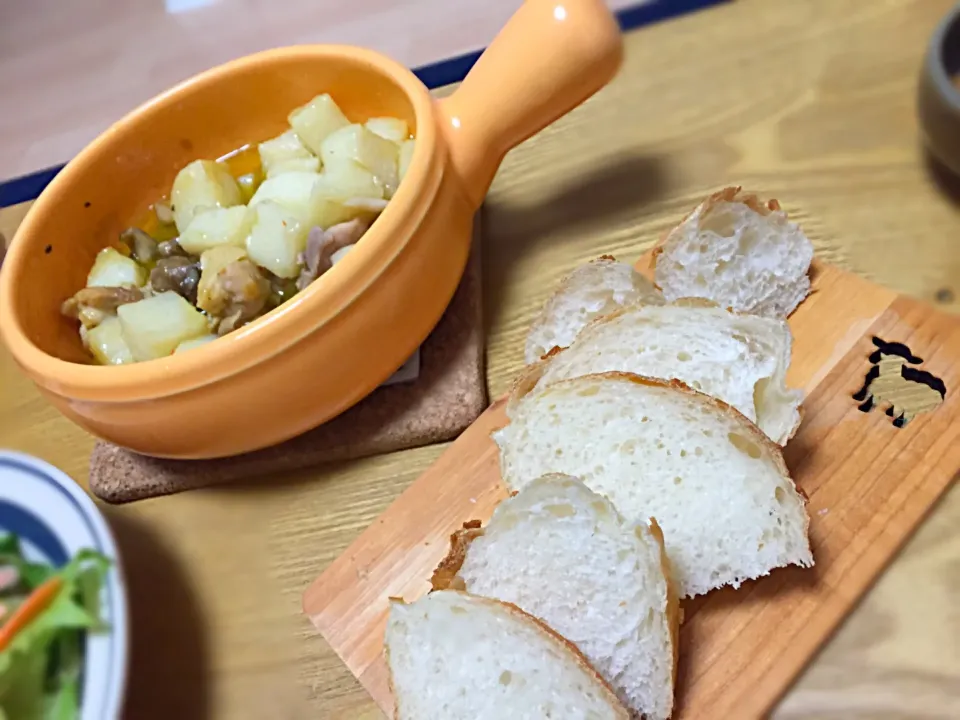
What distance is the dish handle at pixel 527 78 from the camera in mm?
856

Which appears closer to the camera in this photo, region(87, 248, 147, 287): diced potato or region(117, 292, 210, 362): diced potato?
region(117, 292, 210, 362): diced potato

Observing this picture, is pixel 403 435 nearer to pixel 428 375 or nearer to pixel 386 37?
pixel 428 375

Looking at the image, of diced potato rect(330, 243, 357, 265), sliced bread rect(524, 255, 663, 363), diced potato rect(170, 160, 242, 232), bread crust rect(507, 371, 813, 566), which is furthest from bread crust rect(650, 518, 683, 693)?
diced potato rect(170, 160, 242, 232)

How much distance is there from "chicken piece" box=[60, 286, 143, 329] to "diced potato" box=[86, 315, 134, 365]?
0.04 ft

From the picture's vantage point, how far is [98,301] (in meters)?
0.93

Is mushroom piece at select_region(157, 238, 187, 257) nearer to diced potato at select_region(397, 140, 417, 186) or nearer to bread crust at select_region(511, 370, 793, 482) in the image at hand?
diced potato at select_region(397, 140, 417, 186)

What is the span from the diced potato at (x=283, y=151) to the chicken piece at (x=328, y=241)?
0.16m

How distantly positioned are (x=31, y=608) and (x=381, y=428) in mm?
374

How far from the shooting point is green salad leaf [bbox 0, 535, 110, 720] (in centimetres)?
73

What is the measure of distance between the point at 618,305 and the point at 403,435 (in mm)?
272

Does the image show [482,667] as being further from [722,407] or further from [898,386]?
[898,386]

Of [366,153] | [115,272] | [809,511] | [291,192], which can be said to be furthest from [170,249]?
[809,511]

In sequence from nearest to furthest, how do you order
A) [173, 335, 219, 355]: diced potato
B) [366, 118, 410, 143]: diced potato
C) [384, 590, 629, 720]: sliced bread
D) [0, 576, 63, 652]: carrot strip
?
[384, 590, 629, 720]: sliced bread → [0, 576, 63, 652]: carrot strip → [173, 335, 219, 355]: diced potato → [366, 118, 410, 143]: diced potato

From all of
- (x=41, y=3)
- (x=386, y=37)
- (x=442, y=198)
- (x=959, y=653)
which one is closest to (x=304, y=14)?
(x=386, y=37)
